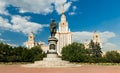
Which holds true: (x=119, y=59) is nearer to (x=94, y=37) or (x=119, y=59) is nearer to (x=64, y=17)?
(x=94, y=37)

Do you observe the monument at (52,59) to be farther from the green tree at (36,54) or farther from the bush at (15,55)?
the green tree at (36,54)

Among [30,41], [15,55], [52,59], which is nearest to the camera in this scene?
[52,59]

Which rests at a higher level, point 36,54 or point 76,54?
point 36,54

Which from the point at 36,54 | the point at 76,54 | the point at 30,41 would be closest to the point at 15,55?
the point at 36,54

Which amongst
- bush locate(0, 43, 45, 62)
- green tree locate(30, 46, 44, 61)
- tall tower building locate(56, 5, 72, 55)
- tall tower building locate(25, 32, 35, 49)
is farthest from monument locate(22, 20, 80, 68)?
tall tower building locate(25, 32, 35, 49)

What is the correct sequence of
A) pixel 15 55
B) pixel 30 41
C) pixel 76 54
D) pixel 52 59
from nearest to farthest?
pixel 52 59, pixel 76 54, pixel 15 55, pixel 30 41

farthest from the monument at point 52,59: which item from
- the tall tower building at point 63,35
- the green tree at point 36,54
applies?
the tall tower building at point 63,35

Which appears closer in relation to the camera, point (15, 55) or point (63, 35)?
point (15, 55)

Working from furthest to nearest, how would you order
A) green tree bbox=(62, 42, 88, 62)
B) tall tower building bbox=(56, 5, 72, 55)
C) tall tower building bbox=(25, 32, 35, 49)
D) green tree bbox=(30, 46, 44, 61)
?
1. tall tower building bbox=(25, 32, 35, 49)
2. tall tower building bbox=(56, 5, 72, 55)
3. green tree bbox=(30, 46, 44, 61)
4. green tree bbox=(62, 42, 88, 62)

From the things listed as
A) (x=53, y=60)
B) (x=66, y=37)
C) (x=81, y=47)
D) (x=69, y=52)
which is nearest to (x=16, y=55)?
(x=69, y=52)

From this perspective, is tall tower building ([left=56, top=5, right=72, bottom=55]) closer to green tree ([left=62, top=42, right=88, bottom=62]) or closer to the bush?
green tree ([left=62, top=42, right=88, bottom=62])

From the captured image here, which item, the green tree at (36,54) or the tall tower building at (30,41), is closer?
the green tree at (36,54)

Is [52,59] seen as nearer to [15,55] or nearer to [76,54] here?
[76,54]

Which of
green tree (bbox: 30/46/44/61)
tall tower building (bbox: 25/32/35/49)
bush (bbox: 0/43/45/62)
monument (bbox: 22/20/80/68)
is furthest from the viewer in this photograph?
tall tower building (bbox: 25/32/35/49)
